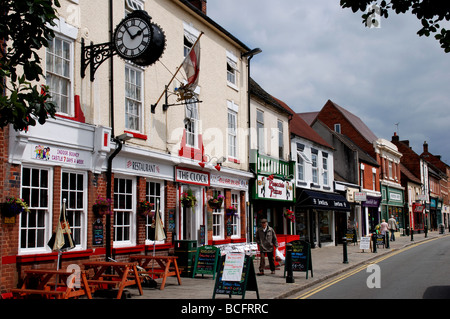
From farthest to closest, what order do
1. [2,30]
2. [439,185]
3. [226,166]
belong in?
[439,185], [226,166], [2,30]

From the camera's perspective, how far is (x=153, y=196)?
14.9m

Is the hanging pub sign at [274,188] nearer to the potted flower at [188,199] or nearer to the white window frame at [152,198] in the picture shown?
the potted flower at [188,199]

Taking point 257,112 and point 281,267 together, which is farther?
point 257,112

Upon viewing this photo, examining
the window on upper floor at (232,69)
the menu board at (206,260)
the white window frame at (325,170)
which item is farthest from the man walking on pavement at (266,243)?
the white window frame at (325,170)

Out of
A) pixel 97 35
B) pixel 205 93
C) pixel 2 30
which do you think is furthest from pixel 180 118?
pixel 2 30

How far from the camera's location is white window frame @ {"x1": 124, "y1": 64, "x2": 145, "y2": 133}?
45.6 feet

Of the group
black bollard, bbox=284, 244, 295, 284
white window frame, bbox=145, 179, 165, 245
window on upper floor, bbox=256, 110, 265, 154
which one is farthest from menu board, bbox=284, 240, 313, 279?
window on upper floor, bbox=256, 110, 265, 154

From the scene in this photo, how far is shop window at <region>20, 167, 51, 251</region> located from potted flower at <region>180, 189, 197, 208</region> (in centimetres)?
558

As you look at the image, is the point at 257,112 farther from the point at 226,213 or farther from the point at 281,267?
the point at 281,267

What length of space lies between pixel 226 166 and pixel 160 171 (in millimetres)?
4564

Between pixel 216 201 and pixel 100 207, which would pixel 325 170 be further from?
pixel 100 207

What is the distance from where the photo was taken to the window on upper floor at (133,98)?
45.7 ft

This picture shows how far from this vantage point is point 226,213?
19094mm

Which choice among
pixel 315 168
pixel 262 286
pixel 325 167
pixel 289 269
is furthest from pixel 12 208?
pixel 325 167
